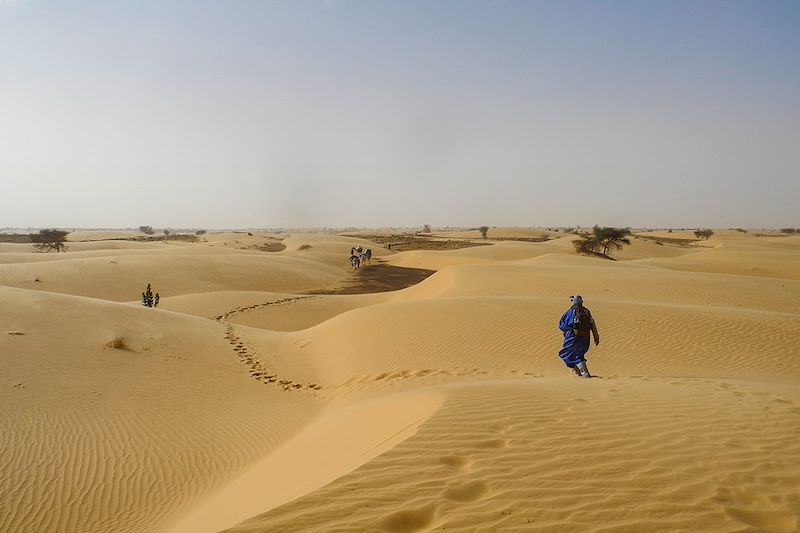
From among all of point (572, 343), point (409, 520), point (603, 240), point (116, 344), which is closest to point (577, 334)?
point (572, 343)

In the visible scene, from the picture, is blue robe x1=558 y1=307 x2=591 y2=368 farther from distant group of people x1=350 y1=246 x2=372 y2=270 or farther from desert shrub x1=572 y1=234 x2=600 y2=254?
desert shrub x1=572 y1=234 x2=600 y2=254

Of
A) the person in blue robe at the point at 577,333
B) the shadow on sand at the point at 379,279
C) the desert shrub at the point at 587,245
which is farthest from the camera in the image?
the desert shrub at the point at 587,245

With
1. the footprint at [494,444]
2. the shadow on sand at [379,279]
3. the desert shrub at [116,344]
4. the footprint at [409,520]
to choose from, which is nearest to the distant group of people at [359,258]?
the shadow on sand at [379,279]

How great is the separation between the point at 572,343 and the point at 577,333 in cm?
29

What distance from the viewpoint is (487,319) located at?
14.2 meters

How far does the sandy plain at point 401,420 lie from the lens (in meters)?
3.46

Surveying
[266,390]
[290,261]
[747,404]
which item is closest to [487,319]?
[266,390]

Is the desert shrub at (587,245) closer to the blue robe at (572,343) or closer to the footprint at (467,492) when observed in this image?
the blue robe at (572,343)

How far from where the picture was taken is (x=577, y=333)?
8445 millimetres

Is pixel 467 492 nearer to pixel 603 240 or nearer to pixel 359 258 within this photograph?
pixel 359 258

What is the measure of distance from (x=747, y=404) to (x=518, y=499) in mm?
4431

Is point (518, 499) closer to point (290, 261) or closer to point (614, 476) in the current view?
point (614, 476)

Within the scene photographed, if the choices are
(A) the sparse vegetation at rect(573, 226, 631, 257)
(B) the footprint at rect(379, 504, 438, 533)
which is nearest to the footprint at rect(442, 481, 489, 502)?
(B) the footprint at rect(379, 504, 438, 533)

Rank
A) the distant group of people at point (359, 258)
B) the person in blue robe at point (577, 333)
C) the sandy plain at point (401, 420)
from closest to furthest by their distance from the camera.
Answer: the sandy plain at point (401, 420) < the person in blue robe at point (577, 333) < the distant group of people at point (359, 258)
